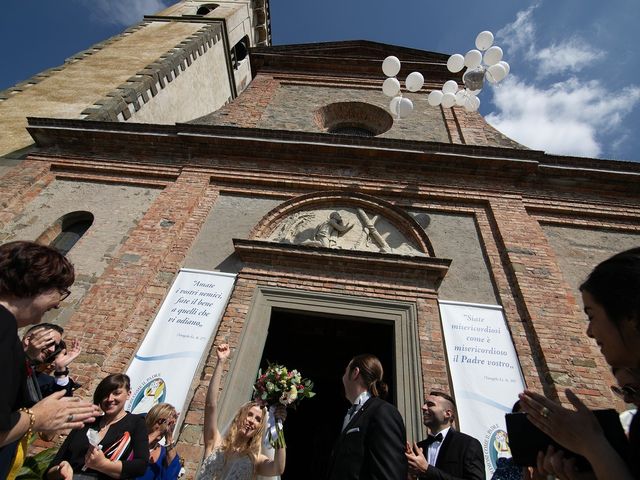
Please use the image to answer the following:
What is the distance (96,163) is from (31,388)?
25.0ft

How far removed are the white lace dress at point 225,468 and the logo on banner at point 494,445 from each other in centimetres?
284

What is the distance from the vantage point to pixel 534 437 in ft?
5.97

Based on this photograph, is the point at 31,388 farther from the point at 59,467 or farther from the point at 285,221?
the point at 285,221

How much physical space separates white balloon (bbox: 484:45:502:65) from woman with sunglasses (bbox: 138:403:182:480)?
791 cm

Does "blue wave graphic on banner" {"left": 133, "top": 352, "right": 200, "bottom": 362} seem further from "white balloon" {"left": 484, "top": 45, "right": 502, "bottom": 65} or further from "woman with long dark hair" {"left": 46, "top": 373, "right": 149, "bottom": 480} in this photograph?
"white balloon" {"left": 484, "top": 45, "right": 502, "bottom": 65}

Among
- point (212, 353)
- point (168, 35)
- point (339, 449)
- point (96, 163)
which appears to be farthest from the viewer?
point (168, 35)

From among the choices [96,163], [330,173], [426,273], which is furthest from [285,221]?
[96,163]

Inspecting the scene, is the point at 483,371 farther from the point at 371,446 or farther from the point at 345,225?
the point at 345,225

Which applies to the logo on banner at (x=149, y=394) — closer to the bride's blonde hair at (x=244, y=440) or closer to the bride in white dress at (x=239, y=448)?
the bride in white dress at (x=239, y=448)

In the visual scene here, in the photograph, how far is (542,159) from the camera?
7.59 m

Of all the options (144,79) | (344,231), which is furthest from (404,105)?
(144,79)

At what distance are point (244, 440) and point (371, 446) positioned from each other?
131cm

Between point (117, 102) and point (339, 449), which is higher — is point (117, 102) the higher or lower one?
the higher one

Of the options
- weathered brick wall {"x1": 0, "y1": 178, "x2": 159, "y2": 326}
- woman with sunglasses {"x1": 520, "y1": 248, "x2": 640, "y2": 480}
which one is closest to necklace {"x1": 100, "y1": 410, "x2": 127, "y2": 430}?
woman with sunglasses {"x1": 520, "y1": 248, "x2": 640, "y2": 480}
